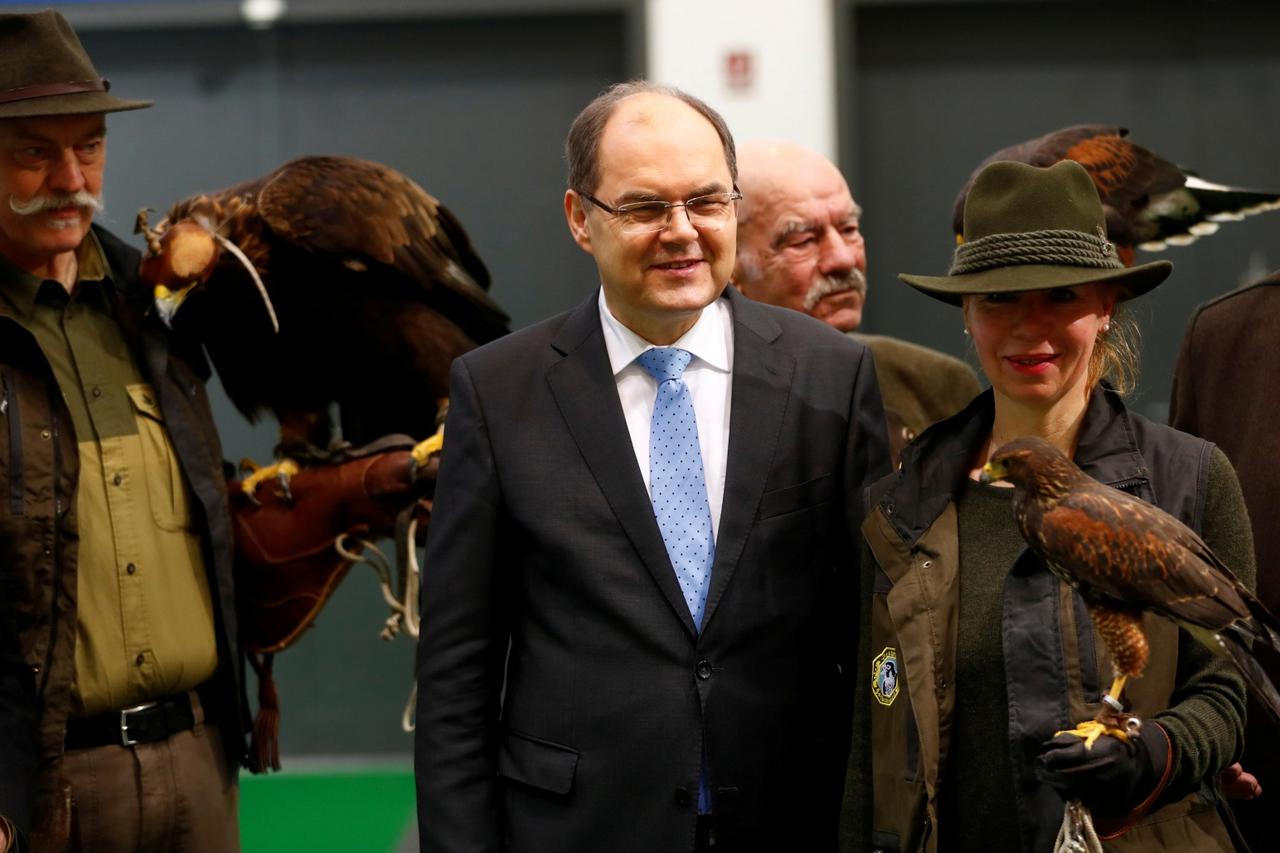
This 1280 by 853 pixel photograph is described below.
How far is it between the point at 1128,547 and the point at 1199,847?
360mm

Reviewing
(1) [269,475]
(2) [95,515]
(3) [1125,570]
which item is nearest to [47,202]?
(2) [95,515]

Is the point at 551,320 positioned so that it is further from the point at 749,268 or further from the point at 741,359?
the point at 749,268

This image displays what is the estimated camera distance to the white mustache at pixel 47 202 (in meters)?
2.20

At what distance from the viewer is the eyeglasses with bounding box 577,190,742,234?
1.80 m

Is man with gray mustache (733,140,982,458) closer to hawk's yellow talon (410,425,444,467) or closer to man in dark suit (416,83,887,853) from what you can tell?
hawk's yellow talon (410,425,444,467)

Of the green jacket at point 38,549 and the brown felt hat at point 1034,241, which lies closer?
the brown felt hat at point 1034,241

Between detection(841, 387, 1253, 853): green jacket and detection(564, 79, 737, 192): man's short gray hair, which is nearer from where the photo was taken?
detection(841, 387, 1253, 853): green jacket

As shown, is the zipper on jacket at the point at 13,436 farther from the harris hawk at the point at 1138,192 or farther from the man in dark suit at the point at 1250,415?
the man in dark suit at the point at 1250,415

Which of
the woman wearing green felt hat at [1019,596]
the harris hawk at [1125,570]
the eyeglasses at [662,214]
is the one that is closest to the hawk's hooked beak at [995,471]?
the harris hawk at [1125,570]

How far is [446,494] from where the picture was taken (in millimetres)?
1887

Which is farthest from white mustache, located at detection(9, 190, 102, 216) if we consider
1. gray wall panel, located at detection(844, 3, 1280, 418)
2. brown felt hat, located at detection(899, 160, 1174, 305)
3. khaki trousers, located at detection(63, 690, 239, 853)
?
gray wall panel, located at detection(844, 3, 1280, 418)

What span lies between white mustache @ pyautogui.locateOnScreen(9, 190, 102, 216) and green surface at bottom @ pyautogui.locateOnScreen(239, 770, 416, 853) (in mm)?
2384

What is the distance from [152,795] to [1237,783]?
4.83 feet

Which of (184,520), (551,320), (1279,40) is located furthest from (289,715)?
(1279,40)
